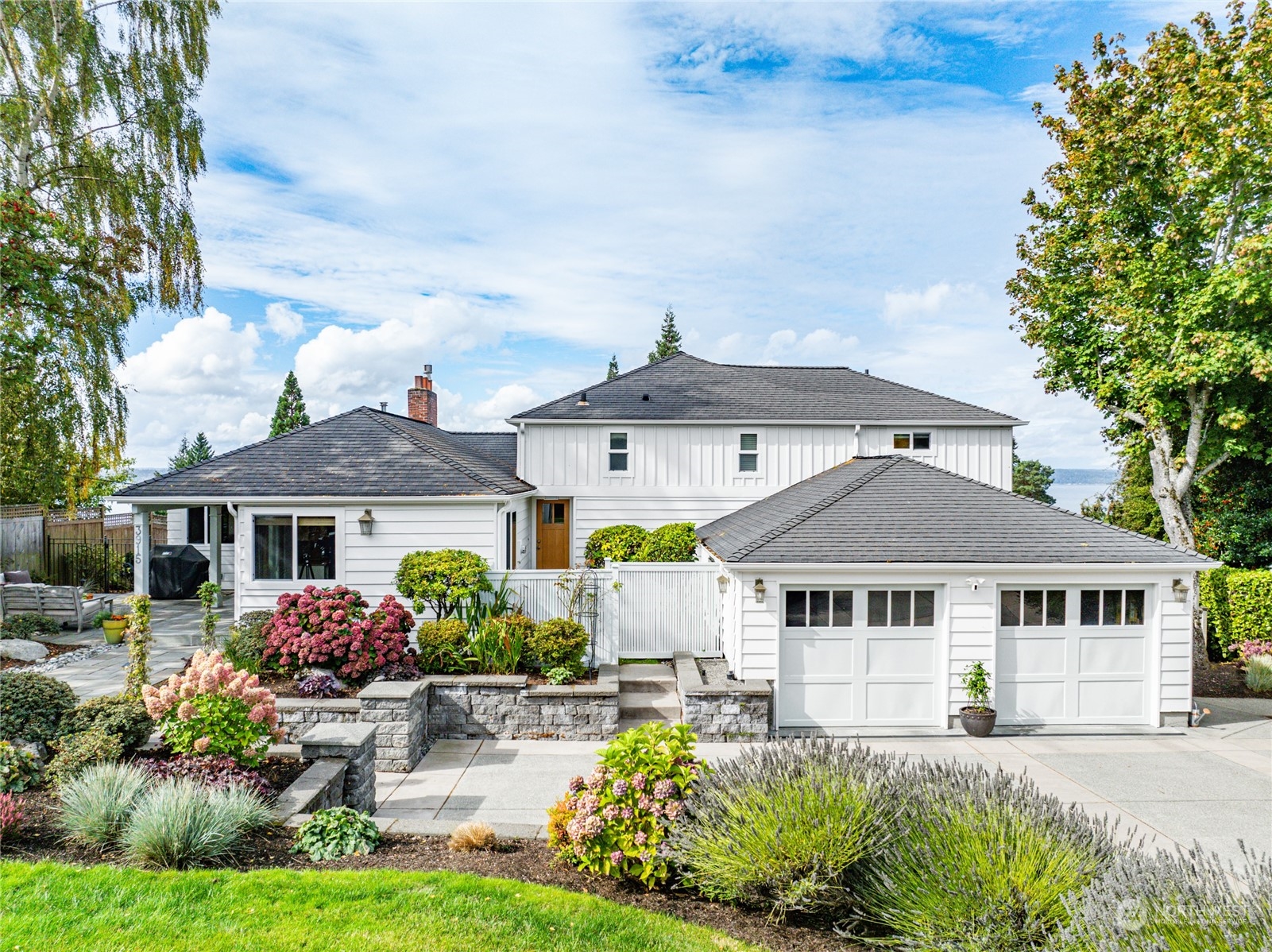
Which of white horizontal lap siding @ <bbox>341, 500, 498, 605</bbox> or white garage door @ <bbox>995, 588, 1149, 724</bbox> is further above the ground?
white horizontal lap siding @ <bbox>341, 500, 498, 605</bbox>

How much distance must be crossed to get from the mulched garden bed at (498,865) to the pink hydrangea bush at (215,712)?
2.95 feet

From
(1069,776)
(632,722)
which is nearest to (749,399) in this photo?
(632,722)

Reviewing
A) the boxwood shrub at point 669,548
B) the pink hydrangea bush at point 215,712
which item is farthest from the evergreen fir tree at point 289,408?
the pink hydrangea bush at point 215,712

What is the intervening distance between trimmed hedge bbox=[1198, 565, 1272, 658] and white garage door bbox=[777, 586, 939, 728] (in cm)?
829

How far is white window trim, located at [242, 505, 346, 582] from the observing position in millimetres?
11531

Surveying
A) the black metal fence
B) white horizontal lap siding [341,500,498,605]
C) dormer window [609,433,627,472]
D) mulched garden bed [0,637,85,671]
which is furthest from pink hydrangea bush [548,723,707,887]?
the black metal fence

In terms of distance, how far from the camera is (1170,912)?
317 centimetres

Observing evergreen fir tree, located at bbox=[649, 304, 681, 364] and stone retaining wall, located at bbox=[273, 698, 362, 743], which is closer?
stone retaining wall, located at bbox=[273, 698, 362, 743]

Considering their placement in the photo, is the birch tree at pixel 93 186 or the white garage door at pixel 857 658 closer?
the white garage door at pixel 857 658

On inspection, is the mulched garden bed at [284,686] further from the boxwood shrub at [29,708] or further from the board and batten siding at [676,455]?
the board and batten siding at [676,455]

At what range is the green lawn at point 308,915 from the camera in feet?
11.8

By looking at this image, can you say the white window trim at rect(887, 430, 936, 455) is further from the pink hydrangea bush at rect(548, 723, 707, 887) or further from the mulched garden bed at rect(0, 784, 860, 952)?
the mulched garden bed at rect(0, 784, 860, 952)

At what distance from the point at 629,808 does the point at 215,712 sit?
3.73 m

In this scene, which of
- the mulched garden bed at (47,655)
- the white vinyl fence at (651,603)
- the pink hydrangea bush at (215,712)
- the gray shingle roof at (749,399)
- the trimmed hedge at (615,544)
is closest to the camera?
the pink hydrangea bush at (215,712)
